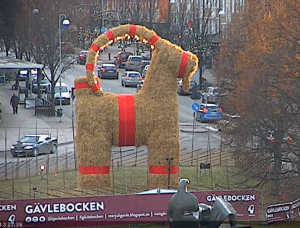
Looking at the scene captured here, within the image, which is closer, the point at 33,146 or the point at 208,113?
the point at 33,146

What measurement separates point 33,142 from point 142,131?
484 inches

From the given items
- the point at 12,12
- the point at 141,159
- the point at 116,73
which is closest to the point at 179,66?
the point at 141,159

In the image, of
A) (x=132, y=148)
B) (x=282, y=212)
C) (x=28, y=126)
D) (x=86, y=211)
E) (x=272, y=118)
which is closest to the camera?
(x=86, y=211)

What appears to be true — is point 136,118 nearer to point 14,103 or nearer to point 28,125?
point 28,125

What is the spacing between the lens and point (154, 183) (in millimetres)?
24328

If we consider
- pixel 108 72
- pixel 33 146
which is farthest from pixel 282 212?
pixel 108 72

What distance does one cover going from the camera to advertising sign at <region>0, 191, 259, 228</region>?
20.4 meters

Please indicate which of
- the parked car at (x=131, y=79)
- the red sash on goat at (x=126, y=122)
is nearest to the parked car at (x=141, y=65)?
the parked car at (x=131, y=79)

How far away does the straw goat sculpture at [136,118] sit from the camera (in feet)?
78.0

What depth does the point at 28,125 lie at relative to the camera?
4397cm

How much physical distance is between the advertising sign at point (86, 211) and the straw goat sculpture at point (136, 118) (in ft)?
10.4

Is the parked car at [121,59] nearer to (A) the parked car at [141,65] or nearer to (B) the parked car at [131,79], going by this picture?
(A) the parked car at [141,65]

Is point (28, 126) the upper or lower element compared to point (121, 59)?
lower

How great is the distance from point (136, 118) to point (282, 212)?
5.38 m
